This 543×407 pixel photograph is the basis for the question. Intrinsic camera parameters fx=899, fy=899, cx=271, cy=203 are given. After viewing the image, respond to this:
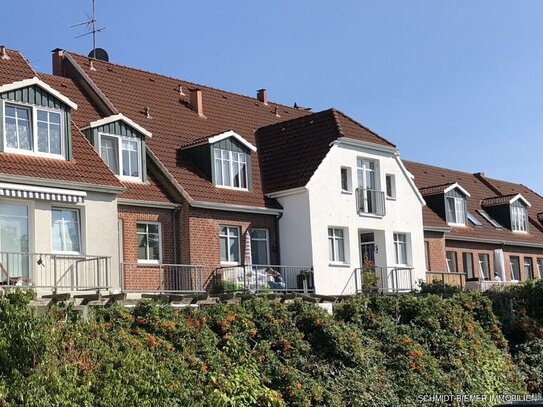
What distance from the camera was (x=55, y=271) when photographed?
78.8 feet

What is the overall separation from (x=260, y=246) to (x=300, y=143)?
187 inches

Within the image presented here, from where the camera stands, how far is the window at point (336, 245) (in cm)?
3388

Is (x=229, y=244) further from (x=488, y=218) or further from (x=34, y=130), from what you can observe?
(x=488, y=218)

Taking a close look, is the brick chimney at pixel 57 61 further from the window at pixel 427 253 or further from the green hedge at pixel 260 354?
the window at pixel 427 253

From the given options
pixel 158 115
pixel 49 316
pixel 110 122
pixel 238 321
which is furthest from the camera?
pixel 158 115

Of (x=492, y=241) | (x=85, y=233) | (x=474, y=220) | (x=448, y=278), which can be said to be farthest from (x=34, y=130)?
(x=474, y=220)

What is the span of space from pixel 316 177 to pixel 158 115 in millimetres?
6510

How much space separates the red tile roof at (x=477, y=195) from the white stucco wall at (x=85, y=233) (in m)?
19.1

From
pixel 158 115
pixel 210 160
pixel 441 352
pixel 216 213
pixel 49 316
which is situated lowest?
pixel 441 352

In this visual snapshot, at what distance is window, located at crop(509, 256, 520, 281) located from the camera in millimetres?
49084

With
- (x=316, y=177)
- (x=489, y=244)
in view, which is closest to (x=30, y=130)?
(x=316, y=177)

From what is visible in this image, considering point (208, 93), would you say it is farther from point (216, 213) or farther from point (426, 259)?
point (426, 259)

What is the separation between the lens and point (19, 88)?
81.6ft

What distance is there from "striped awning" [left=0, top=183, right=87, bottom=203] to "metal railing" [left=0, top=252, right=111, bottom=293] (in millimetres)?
1555
